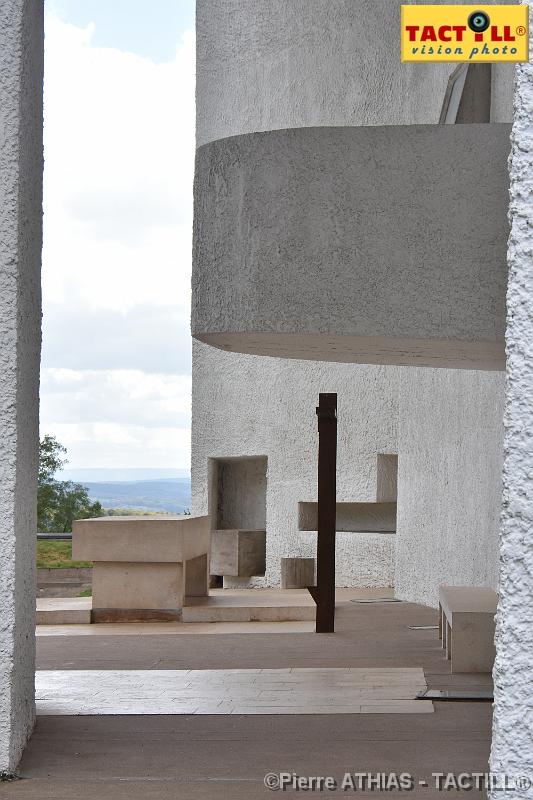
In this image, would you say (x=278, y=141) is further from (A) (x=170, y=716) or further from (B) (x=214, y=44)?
(B) (x=214, y=44)

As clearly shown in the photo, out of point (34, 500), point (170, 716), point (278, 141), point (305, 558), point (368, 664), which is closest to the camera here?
point (34, 500)

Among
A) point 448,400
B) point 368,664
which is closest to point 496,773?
point 368,664

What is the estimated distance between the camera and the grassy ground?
1969 cm

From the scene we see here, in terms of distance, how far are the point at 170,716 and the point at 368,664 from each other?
2091 mm

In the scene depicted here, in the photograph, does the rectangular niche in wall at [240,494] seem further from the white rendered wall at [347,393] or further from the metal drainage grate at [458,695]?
the metal drainage grate at [458,695]

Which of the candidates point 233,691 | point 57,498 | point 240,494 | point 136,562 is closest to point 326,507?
point 136,562

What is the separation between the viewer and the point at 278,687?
21.0 ft

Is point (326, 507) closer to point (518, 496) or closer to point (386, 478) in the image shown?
point (386, 478)

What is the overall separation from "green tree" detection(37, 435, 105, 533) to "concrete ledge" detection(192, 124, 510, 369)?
26445 millimetres

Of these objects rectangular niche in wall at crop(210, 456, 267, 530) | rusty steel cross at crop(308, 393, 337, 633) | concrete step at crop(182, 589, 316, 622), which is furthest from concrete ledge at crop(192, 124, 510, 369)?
rectangular niche in wall at crop(210, 456, 267, 530)

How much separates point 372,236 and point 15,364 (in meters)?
1.91

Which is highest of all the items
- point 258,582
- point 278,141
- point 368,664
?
point 278,141

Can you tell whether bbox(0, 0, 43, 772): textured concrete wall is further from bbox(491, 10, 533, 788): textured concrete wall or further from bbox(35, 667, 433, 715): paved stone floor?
bbox(491, 10, 533, 788): textured concrete wall

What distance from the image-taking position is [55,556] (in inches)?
818
